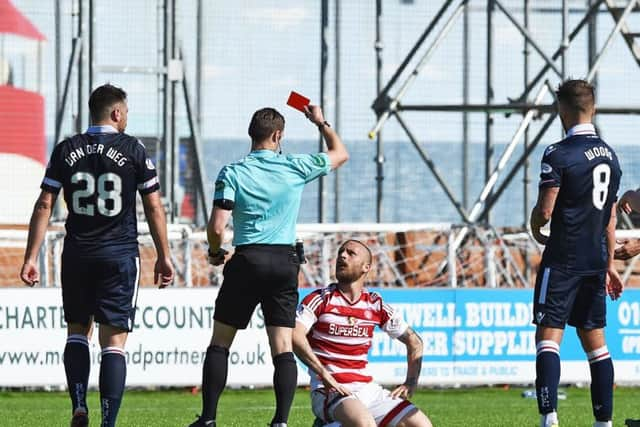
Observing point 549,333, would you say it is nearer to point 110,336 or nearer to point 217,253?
point 217,253

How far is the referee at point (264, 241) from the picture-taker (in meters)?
8.94

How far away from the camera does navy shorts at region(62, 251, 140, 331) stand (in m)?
8.79

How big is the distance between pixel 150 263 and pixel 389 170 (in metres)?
2.80

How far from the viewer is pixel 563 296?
8977 millimetres

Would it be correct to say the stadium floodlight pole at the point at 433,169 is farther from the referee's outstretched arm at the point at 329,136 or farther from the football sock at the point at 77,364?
the football sock at the point at 77,364

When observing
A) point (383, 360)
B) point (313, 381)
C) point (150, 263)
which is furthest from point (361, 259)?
point (150, 263)

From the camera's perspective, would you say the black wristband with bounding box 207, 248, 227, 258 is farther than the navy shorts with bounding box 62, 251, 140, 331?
Yes

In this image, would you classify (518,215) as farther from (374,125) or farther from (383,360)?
(383,360)

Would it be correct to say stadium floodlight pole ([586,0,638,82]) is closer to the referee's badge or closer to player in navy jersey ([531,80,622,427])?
player in navy jersey ([531,80,622,427])

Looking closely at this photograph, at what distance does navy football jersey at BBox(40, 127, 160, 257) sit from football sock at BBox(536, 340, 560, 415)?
2.34m

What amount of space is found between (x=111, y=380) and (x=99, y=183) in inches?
42.1

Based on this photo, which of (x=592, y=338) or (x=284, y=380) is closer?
(x=284, y=380)

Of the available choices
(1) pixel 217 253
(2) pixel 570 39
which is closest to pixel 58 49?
(2) pixel 570 39

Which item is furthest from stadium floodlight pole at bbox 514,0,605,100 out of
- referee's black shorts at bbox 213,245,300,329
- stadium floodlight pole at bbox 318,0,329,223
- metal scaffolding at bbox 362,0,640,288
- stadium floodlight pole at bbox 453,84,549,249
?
referee's black shorts at bbox 213,245,300,329
